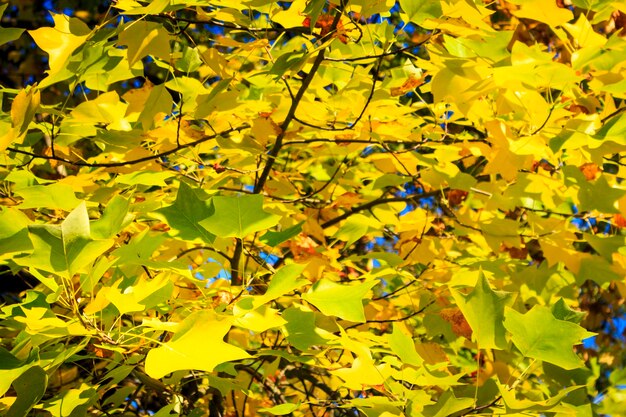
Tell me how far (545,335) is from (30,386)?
2.34 feet

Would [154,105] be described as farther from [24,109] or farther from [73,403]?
[73,403]

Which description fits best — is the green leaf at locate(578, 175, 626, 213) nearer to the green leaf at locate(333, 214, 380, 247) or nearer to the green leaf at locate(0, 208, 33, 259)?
the green leaf at locate(333, 214, 380, 247)

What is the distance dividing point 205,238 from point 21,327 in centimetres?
44

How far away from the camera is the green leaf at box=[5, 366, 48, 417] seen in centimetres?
93

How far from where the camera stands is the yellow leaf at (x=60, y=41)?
1.05 m

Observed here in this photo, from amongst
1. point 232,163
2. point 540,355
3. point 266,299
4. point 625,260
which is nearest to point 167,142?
point 232,163

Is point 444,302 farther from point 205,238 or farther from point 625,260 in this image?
point 205,238

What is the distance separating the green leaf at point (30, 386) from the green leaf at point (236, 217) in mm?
307

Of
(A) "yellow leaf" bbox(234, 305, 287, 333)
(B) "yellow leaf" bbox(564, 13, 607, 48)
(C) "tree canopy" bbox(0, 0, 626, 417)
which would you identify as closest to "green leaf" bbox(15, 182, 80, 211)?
(C) "tree canopy" bbox(0, 0, 626, 417)

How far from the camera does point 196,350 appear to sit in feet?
2.54

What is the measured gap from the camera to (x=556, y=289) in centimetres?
201

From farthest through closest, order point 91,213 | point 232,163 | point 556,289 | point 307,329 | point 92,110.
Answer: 1. point 556,289
2. point 232,163
3. point 91,213
4. point 92,110
5. point 307,329

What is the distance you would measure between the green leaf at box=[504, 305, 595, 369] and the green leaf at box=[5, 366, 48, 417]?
64 centimetres

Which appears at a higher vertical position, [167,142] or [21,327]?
[167,142]
